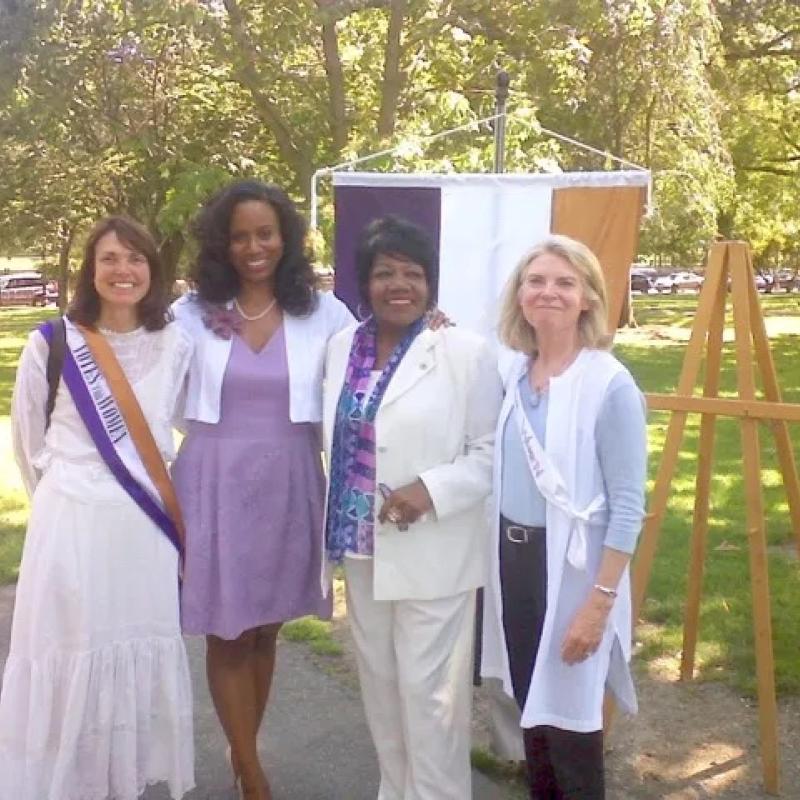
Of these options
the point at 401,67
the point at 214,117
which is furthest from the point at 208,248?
the point at 214,117

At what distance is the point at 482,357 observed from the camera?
3047mm

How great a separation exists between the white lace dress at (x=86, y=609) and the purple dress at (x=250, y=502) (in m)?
0.11

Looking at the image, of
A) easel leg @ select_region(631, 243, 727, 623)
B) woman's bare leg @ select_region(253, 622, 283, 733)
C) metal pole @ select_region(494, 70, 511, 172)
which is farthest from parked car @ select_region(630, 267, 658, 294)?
woman's bare leg @ select_region(253, 622, 283, 733)

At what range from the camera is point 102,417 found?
3227mm

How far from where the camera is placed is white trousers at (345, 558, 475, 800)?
121 inches

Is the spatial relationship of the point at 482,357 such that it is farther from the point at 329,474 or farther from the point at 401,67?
the point at 401,67

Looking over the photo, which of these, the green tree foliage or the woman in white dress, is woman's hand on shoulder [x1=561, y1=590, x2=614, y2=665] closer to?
the woman in white dress

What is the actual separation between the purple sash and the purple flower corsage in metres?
0.36

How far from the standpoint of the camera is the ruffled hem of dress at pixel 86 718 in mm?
3230

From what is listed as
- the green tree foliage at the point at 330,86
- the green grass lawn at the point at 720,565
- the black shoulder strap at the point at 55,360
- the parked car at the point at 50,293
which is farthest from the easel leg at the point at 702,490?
the parked car at the point at 50,293

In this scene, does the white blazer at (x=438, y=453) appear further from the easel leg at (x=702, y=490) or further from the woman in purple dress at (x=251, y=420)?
the easel leg at (x=702, y=490)

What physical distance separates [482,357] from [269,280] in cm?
76

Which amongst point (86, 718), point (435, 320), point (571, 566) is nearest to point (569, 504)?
point (571, 566)

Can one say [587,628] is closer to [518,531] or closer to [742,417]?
[518,531]
